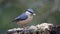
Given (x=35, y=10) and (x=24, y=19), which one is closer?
(x=24, y=19)

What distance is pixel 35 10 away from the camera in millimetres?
7879

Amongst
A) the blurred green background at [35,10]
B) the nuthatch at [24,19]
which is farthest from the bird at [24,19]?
the blurred green background at [35,10]

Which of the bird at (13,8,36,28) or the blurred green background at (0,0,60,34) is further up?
the blurred green background at (0,0,60,34)

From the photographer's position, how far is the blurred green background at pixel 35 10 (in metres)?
7.72

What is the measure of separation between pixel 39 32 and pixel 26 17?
71cm

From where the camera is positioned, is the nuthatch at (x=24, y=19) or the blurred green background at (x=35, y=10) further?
the blurred green background at (x=35, y=10)

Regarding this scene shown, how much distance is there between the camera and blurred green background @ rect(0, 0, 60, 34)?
7.72 metres

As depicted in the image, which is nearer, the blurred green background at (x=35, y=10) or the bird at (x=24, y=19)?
the bird at (x=24, y=19)

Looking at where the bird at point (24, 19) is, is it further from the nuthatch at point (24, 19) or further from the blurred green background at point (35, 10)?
the blurred green background at point (35, 10)

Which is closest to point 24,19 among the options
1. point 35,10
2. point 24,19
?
point 24,19

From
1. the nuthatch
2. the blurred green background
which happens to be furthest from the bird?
the blurred green background

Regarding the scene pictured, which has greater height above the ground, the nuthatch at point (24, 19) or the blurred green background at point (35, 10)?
the blurred green background at point (35, 10)

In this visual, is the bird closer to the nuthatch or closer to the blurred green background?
the nuthatch

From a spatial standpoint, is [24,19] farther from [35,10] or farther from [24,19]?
[35,10]
